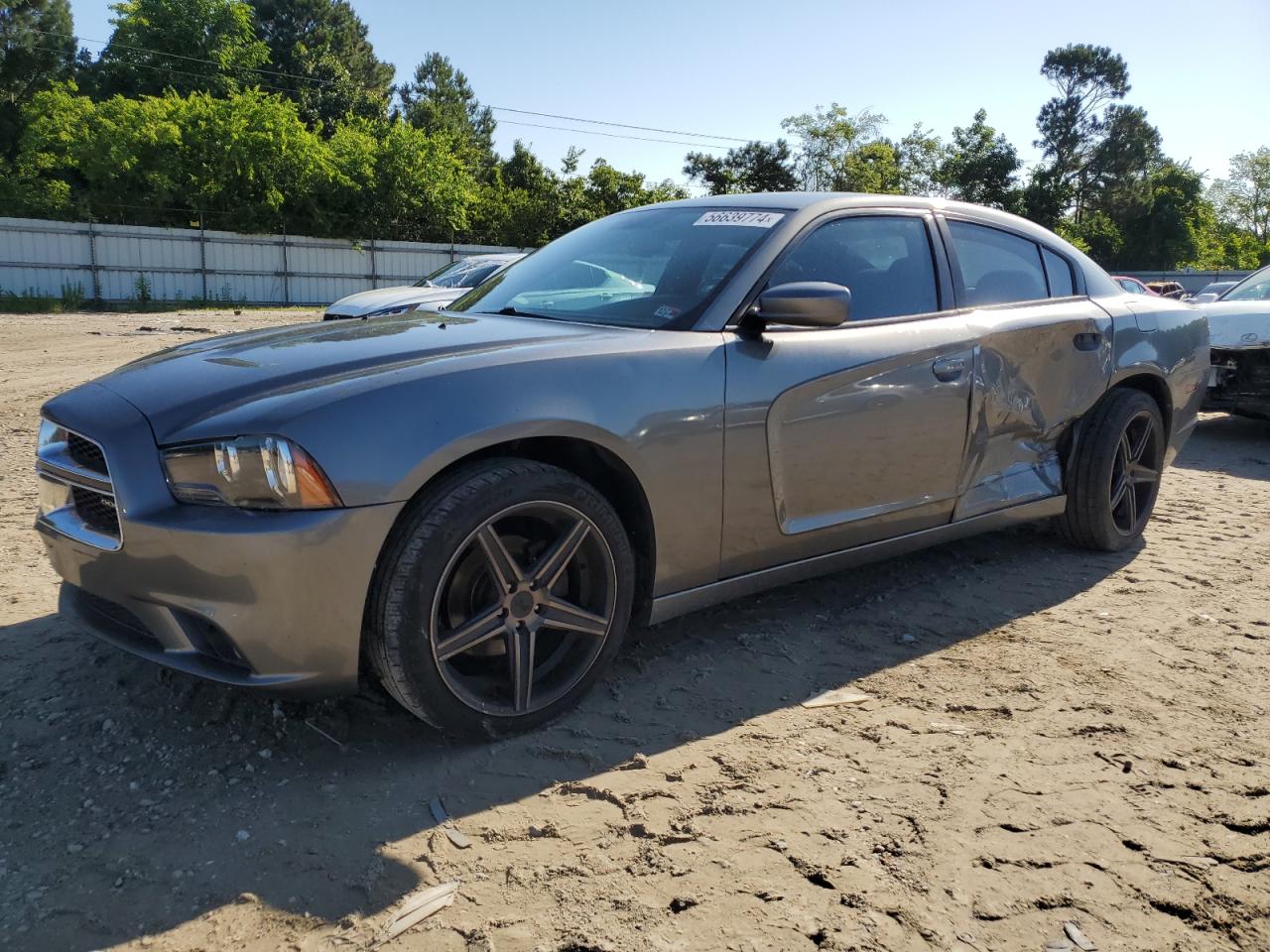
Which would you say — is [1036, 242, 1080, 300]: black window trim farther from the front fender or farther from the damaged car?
the damaged car

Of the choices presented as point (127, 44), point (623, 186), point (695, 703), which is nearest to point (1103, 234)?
point (623, 186)

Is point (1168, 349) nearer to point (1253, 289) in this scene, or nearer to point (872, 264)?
point (872, 264)

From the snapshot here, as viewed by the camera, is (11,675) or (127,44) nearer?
(11,675)

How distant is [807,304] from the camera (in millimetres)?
2895

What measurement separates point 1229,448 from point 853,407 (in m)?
6.39

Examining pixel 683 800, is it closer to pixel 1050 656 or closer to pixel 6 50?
pixel 1050 656

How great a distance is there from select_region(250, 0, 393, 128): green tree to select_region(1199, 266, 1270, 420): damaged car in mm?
41568

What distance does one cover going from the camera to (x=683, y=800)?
2377mm

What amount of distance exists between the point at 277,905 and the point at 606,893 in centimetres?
68

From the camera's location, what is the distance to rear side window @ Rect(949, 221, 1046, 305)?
3.84 meters

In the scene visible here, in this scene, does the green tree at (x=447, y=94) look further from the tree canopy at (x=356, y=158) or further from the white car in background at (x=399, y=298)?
the white car in background at (x=399, y=298)

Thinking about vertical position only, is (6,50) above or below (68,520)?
above

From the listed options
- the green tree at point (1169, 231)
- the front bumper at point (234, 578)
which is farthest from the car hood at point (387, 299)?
the green tree at point (1169, 231)

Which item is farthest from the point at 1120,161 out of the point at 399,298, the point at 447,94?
the point at 399,298
